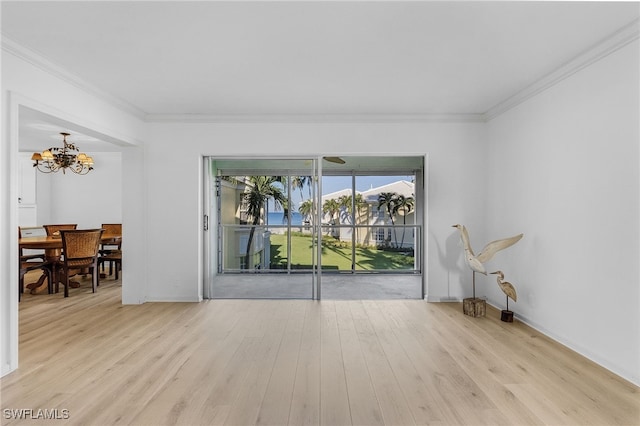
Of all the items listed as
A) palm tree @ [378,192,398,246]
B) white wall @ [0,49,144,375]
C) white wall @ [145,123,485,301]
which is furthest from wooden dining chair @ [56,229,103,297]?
palm tree @ [378,192,398,246]

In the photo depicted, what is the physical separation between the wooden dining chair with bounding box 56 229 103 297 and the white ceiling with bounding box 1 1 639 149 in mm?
2370

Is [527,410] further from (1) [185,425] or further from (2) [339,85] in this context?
(2) [339,85]

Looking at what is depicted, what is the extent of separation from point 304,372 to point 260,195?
2.94 m

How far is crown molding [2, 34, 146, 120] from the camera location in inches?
98.3

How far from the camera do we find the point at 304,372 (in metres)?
2.44

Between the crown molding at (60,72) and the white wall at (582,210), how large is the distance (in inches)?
178

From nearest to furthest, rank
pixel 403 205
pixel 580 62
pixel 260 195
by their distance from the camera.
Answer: pixel 580 62 → pixel 260 195 → pixel 403 205

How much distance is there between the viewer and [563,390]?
2199 mm

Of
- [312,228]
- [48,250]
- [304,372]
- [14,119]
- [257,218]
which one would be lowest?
[304,372]

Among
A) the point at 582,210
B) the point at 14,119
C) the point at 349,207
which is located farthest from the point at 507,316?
the point at 14,119

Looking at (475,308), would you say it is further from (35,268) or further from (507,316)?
(35,268)

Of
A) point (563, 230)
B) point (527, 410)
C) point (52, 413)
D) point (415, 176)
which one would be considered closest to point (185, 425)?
point (52, 413)

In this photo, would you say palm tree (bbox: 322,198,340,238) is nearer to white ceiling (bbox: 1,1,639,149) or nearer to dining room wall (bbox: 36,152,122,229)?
white ceiling (bbox: 1,1,639,149)

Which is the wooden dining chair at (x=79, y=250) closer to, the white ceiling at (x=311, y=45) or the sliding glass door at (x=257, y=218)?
the sliding glass door at (x=257, y=218)
